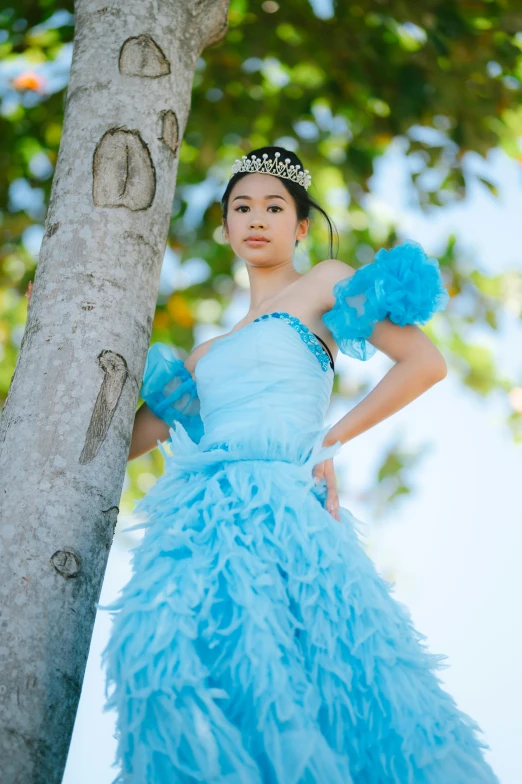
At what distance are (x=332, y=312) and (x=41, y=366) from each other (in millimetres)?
828

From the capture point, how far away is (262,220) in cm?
274

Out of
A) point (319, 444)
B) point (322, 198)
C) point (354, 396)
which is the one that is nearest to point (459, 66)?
point (322, 198)

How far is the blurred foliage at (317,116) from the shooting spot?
169 inches

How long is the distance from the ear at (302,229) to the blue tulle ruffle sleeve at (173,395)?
0.59 m

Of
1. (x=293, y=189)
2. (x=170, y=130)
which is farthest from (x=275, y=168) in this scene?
(x=170, y=130)

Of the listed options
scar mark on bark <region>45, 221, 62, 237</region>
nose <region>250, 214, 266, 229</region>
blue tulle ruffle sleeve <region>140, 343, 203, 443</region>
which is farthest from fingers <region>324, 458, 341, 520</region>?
scar mark on bark <region>45, 221, 62, 237</region>

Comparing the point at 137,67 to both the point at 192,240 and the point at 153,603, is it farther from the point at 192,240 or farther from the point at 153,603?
the point at 192,240

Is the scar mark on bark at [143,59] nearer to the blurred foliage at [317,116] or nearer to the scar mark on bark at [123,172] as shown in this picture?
the scar mark on bark at [123,172]

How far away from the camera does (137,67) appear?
8.25ft

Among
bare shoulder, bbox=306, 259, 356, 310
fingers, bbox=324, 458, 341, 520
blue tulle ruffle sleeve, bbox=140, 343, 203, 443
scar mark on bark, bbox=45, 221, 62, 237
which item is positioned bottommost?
fingers, bbox=324, 458, 341, 520

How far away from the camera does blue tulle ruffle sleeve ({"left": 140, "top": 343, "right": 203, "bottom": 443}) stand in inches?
112

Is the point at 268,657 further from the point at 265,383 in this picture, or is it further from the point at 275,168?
the point at 275,168

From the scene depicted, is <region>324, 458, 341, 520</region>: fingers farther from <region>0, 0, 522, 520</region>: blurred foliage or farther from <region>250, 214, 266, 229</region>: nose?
<region>0, 0, 522, 520</region>: blurred foliage

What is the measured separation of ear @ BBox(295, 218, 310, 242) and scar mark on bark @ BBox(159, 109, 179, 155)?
53 centimetres
